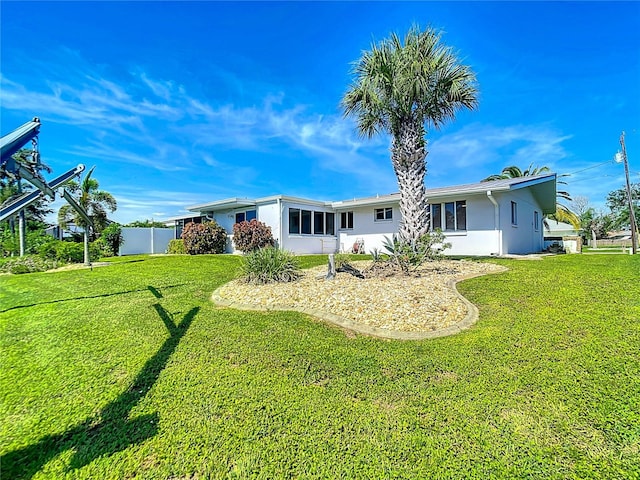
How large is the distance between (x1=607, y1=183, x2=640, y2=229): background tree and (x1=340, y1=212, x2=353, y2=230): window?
150 ft

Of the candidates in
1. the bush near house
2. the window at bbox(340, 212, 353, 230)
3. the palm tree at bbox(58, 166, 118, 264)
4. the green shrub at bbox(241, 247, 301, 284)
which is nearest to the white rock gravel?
the green shrub at bbox(241, 247, 301, 284)

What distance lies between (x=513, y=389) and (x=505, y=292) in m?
3.94

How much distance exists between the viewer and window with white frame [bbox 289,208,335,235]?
17578mm

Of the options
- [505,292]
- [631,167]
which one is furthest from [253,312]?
[631,167]

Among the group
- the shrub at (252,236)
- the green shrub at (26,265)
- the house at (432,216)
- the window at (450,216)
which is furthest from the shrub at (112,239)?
the window at (450,216)

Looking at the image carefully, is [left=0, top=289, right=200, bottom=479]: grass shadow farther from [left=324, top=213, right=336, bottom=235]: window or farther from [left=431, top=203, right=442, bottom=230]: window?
[left=324, top=213, right=336, bottom=235]: window

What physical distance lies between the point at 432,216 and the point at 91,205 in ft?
81.0

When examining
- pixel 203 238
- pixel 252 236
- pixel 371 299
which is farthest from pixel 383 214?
pixel 371 299

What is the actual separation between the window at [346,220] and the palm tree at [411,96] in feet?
Answer: 28.4

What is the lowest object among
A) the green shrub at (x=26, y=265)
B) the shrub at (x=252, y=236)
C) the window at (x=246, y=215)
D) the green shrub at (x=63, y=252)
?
the green shrub at (x=26, y=265)

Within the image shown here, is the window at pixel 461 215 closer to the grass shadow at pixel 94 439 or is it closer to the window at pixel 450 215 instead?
the window at pixel 450 215

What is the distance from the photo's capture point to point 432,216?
607 inches

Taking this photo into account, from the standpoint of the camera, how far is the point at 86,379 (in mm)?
3516

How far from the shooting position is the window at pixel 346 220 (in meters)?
19.4
